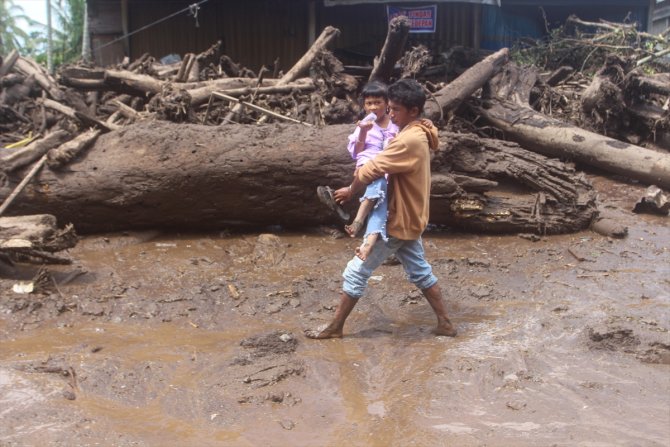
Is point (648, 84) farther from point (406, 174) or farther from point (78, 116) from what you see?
point (78, 116)

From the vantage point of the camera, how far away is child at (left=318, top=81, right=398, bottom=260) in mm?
4172

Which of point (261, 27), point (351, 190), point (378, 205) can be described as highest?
point (261, 27)

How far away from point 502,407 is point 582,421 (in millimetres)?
393

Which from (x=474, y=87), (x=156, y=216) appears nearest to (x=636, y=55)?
(x=474, y=87)

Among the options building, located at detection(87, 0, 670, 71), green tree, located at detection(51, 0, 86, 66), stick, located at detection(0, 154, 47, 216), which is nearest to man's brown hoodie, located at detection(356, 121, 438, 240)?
stick, located at detection(0, 154, 47, 216)

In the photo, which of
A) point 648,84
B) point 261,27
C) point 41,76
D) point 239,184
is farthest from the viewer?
point 261,27

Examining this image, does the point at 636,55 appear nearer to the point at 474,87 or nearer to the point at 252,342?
the point at 474,87

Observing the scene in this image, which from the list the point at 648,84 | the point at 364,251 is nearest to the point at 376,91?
the point at 364,251

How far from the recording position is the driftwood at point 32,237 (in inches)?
191

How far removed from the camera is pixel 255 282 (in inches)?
208

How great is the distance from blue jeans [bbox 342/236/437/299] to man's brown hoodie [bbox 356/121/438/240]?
0.10 metres

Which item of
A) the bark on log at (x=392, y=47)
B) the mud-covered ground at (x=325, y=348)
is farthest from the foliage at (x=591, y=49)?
the mud-covered ground at (x=325, y=348)

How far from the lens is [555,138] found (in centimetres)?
841

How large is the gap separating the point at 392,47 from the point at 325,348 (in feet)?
13.7
